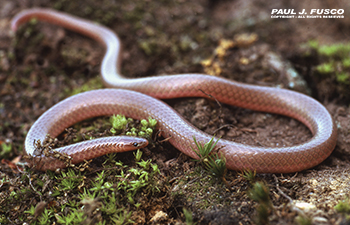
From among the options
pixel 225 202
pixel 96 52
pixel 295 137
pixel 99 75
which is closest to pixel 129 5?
pixel 96 52

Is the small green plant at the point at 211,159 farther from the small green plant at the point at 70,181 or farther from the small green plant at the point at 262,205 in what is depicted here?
the small green plant at the point at 70,181

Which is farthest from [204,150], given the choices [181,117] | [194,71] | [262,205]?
[194,71]

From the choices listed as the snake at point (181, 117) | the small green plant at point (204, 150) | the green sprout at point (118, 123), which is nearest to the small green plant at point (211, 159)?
the small green plant at point (204, 150)

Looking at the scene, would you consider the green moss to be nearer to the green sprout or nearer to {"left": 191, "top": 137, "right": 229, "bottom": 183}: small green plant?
{"left": 191, "top": 137, "right": 229, "bottom": 183}: small green plant

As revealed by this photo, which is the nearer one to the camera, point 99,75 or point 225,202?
point 225,202

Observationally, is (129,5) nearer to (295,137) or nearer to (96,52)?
(96,52)

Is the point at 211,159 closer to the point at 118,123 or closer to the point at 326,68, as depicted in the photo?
the point at 118,123

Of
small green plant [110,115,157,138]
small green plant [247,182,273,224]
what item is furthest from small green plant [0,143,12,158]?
small green plant [247,182,273,224]
